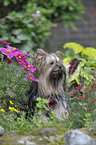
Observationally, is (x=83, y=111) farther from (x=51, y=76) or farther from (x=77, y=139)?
(x=77, y=139)

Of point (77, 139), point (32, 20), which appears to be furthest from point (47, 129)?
point (32, 20)

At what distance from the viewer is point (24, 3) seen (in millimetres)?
9109

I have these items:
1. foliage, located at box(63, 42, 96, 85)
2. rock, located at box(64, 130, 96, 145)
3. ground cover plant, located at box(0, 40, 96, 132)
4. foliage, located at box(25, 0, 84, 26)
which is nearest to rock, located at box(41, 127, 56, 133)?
rock, located at box(64, 130, 96, 145)

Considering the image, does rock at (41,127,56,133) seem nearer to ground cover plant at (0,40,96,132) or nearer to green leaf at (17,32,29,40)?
ground cover plant at (0,40,96,132)

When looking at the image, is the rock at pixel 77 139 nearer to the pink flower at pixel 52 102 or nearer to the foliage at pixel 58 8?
the pink flower at pixel 52 102

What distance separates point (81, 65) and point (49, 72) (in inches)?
47.3

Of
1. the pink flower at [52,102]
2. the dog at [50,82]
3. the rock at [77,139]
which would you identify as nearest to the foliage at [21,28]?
the dog at [50,82]

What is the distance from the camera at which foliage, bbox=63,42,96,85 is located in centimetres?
489

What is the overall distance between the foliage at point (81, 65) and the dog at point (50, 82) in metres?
0.70

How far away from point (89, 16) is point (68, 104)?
6.98m

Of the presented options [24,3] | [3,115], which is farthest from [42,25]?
[3,115]

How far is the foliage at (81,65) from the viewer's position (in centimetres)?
489

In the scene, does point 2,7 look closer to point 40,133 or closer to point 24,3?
point 24,3

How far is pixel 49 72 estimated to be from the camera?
13.3 feet
